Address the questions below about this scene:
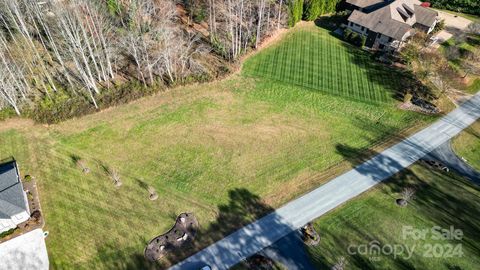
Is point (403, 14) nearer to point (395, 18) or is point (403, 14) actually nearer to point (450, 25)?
point (395, 18)

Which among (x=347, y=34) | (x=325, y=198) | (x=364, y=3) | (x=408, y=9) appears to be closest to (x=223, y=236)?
(x=325, y=198)

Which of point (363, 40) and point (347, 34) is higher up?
point (347, 34)

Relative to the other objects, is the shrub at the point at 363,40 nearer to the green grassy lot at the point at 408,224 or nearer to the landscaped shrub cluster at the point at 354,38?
the landscaped shrub cluster at the point at 354,38

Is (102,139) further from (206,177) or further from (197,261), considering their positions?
(197,261)

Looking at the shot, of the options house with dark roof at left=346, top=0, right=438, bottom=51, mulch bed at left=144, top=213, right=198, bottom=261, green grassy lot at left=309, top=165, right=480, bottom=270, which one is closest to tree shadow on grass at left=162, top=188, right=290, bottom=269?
mulch bed at left=144, top=213, right=198, bottom=261

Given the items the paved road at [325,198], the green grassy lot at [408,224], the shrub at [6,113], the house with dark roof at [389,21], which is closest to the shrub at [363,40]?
the house with dark roof at [389,21]

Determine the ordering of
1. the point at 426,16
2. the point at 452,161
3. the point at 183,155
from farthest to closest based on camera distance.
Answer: the point at 426,16
the point at 183,155
the point at 452,161
